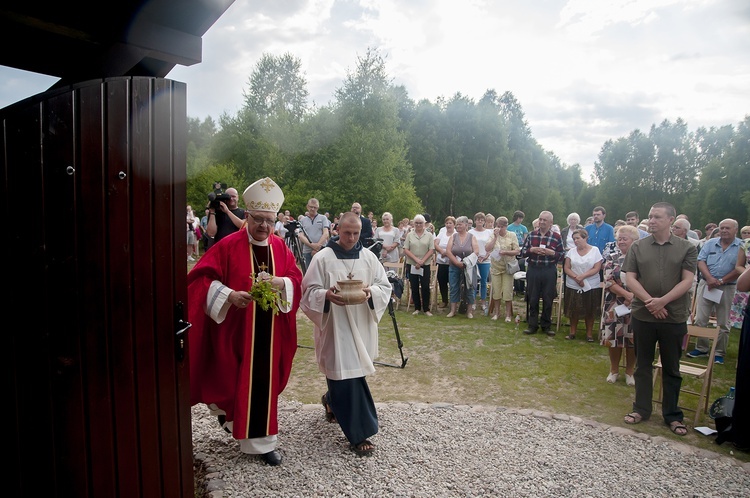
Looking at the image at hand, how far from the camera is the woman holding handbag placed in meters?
9.20

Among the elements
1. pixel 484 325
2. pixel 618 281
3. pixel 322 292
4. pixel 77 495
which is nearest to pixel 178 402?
pixel 77 495

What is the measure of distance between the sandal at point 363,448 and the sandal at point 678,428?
116 inches

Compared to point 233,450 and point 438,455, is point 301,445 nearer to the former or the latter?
point 233,450

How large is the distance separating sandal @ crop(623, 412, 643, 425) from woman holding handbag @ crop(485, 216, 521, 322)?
183 inches

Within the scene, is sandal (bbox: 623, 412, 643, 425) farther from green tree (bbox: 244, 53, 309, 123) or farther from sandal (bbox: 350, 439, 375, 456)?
green tree (bbox: 244, 53, 309, 123)

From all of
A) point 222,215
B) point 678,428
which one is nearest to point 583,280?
point 678,428

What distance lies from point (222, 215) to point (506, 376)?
4324mm

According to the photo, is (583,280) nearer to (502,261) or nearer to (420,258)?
(502,261)

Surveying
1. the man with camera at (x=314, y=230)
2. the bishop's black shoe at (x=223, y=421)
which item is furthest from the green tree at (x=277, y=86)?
the bishop's black shoe at (x=223, y=421)

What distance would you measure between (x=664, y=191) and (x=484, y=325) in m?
49.3

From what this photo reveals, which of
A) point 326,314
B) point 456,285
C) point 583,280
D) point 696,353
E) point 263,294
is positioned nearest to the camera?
point 263,294

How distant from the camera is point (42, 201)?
6.11 feet

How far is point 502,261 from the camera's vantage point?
927 cm

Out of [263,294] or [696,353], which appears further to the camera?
[696,353]
